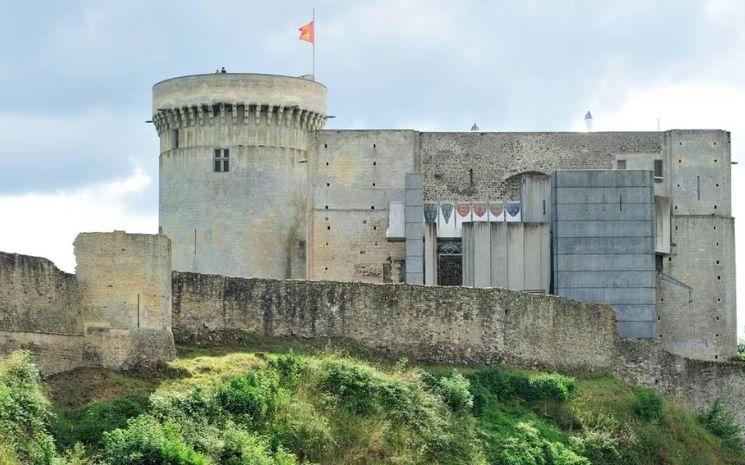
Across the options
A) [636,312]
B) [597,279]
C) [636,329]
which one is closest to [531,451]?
[597,279]

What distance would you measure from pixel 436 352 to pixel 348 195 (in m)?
13.3

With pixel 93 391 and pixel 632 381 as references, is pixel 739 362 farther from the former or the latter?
pixel 93 391

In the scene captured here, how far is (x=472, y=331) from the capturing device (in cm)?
5116

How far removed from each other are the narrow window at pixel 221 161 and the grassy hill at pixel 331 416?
1514 cm

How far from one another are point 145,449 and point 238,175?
27.2m

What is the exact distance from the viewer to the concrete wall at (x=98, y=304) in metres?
40.0

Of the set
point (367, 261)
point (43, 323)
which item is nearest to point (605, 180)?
point (367, 261)

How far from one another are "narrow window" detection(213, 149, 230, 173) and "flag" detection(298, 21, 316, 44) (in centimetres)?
461

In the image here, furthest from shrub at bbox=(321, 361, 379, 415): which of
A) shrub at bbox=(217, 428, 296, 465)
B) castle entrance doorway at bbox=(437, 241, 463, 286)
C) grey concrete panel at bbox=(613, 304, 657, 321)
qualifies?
grey concrete panel at bbox=(613, 304, 657, 321)

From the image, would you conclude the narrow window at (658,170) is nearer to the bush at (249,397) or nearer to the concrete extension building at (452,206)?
the concrete extension building at (452,206)

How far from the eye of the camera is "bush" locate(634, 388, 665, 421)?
52.3m

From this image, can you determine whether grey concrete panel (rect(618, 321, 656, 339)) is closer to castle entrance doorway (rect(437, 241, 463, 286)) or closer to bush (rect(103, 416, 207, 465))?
castle entrance doorway (rect(437, 241, 463, 286))

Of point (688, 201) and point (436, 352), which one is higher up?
point (688, 201)

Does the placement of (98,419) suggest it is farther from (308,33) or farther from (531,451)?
(308,33)
